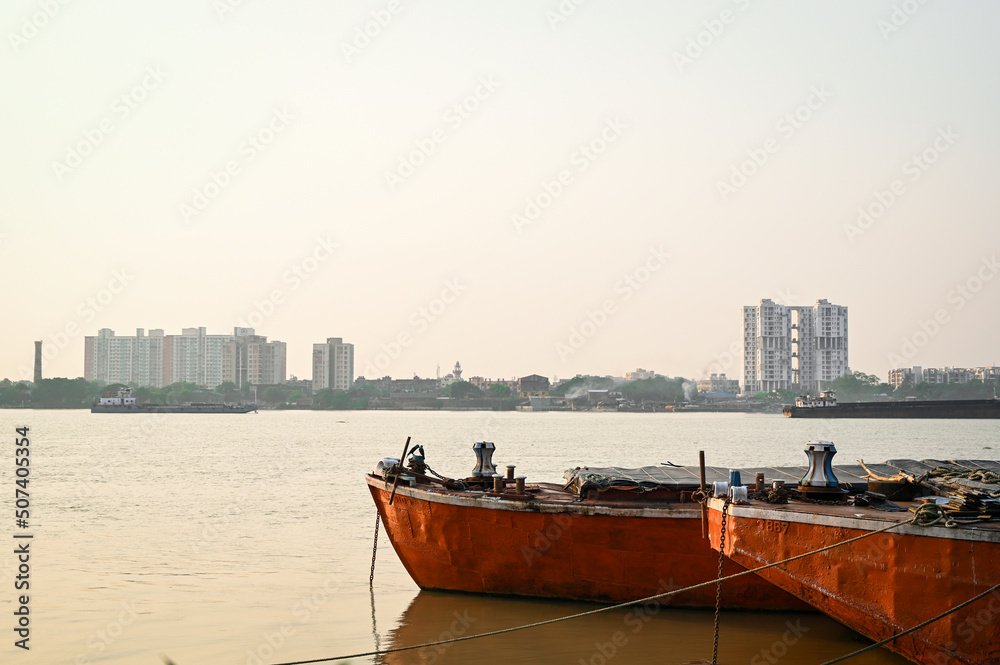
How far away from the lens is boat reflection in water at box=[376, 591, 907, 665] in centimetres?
1181

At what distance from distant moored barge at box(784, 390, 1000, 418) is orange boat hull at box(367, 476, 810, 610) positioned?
120 m

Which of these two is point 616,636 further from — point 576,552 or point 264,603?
point 264,603

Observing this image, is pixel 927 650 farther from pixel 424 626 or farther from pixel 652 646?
pixel 424 626

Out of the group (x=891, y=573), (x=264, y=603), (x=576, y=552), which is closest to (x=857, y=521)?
(x=891, y=573)

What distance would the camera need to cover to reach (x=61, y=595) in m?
15.4

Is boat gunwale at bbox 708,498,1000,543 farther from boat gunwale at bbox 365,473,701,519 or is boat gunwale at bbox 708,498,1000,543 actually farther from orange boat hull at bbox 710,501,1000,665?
boat gunwale at bbox 365,473,701,519

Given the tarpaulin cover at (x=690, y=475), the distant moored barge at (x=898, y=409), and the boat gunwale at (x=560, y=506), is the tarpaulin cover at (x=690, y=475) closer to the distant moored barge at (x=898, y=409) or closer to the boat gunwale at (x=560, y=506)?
the boat gunwale at (x=560, y=506)

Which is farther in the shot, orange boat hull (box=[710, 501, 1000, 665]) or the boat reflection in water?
the boat reflection in water

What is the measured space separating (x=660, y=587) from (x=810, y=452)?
286cm

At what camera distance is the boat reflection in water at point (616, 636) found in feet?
38.8

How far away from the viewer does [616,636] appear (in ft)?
41.4

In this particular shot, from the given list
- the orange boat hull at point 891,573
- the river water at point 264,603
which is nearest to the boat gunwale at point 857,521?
the orange boat hull at point 891,573

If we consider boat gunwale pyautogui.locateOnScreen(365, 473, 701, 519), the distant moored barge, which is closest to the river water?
boat gunwale pyautogui.locateOnScreen(365, 473, 701, 519)

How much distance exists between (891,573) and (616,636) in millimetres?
4505
